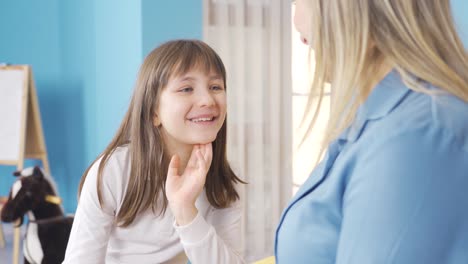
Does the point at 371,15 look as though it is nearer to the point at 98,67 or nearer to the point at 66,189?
the point at 98,67

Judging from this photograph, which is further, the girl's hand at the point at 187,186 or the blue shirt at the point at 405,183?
the girl's hand at the point at 187,186

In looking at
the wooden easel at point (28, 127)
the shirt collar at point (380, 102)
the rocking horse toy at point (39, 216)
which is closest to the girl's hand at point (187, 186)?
the shirt collar at point (380, 102)

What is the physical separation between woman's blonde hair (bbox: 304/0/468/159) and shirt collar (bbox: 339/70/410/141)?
11 mm

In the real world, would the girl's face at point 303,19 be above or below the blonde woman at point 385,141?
above

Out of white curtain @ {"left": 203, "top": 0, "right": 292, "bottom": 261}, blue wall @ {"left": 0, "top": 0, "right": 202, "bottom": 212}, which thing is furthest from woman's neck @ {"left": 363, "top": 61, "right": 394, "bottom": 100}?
white curtain @ {"left": 203, "top": 0, "right": 292, "bottom": 261}

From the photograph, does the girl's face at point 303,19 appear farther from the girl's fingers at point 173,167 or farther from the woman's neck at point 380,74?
the girl's fingers at point 173,167

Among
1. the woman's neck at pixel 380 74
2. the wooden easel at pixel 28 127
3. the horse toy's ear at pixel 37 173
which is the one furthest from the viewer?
the wooden easel at pixel 28 127

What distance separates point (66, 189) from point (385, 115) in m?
4.02

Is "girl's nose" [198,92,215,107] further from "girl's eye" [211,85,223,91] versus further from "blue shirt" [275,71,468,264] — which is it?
"blue shirt" [275,71,468,264]

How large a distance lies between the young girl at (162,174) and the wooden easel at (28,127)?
233 cm

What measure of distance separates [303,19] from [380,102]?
18 cm

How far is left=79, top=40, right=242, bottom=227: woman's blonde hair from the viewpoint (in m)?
1.30

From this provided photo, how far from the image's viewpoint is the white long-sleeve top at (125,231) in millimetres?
1285

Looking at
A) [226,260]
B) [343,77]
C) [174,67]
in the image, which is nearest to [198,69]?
[174,67]
